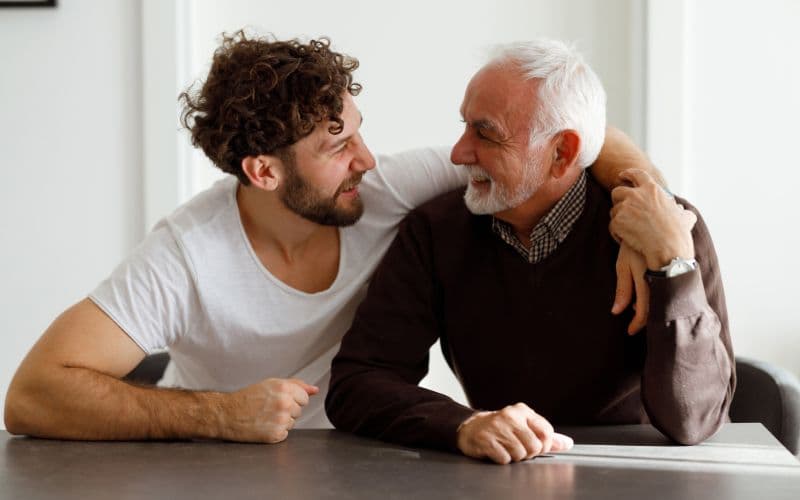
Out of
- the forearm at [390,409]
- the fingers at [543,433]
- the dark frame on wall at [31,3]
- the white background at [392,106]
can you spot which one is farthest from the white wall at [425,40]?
the fingers at [543,433]

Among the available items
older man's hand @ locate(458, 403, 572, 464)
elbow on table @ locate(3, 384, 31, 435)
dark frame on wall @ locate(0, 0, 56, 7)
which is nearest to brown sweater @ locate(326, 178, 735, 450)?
older man's hand @ locate(458, 403, 572, 464)

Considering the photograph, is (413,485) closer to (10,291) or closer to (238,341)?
(238,341)

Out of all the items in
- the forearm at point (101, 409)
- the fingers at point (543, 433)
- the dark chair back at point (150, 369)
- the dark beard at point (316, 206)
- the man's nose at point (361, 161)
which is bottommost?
the dark chair back at point (150, 369)

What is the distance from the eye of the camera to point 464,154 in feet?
6.94

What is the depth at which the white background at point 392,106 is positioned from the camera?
311cm

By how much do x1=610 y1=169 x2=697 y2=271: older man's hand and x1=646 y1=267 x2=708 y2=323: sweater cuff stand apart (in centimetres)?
4

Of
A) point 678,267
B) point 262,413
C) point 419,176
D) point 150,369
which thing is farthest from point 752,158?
point 262,413

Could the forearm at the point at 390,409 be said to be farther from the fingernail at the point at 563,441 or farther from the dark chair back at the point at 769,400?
the dark chair back at the point at 769,400

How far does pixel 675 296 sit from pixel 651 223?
14 centimetres

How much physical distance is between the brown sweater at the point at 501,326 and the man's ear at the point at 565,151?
0.26 ft

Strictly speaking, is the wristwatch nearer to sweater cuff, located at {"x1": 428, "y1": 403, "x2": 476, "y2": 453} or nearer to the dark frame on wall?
sweater cuff, located at {"x1": 428, "y1": 403, "x2": 476, "y2": 453}

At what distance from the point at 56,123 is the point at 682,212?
2.21 metres

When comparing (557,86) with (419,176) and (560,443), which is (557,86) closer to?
(419,176)

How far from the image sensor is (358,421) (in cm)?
188
